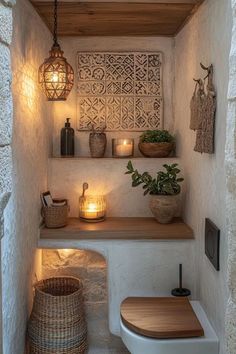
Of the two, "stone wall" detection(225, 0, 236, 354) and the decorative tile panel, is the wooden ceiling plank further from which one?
"stone wall" detection(225, 0, 236, 354)

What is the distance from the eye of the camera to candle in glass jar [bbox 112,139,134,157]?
8.37 ft

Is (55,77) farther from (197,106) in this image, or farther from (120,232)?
(120,232)

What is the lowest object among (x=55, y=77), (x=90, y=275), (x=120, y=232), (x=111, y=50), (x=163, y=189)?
(x=90, y=275)

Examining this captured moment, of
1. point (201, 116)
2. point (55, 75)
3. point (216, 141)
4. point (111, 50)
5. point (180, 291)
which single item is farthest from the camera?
point (111, 50)

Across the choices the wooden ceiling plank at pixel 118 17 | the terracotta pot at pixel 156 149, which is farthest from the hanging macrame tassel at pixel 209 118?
the terracotta pot at pixel 156 149

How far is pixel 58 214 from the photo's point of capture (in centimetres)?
227

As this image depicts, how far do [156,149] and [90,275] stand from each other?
35.5 inches

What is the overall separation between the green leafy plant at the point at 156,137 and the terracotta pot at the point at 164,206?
1.26ft

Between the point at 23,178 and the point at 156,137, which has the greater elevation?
the point at 156,137

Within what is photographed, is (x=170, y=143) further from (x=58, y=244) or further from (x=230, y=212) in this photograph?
(x=230, y=212)

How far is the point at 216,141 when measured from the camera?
66.7 inches

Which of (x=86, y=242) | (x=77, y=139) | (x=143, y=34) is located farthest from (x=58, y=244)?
(x=143, y=34)

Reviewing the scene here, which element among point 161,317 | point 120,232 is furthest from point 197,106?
point 161,317

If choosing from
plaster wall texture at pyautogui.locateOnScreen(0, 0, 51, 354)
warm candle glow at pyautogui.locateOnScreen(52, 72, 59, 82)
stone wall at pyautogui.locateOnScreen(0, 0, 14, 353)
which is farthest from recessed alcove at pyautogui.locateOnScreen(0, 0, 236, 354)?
stone wall at pyautogui.locateOnScreen(0, 0, 14, 353)
